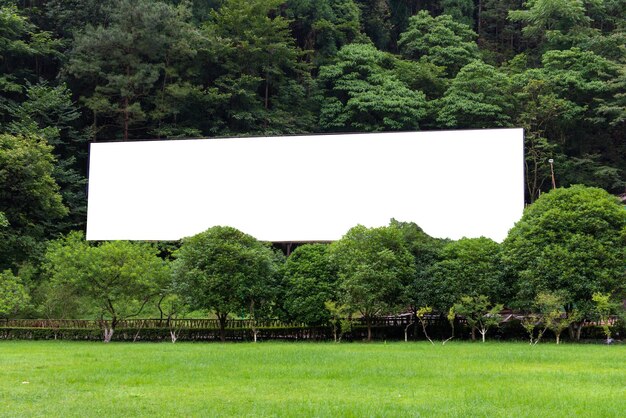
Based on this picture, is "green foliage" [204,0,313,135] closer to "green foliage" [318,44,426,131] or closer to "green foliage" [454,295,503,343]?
"green foliage" [318,44,426,131]

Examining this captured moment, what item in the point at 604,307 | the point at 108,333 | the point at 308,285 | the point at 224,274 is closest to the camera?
the point at 604,307

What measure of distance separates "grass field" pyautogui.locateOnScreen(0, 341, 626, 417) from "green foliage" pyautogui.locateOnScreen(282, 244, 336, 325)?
5.81 metres

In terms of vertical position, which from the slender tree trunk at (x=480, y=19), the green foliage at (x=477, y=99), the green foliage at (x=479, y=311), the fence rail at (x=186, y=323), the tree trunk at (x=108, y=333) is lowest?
the tree trunk at (x=108, y=333)

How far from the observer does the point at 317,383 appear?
45.2 ft

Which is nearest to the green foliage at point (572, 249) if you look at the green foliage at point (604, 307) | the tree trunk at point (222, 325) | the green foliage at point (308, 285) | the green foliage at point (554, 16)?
the green foliage at point (604, 307)

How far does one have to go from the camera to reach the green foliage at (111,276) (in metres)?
27.5

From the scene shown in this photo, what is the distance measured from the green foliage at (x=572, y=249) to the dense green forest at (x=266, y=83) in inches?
673

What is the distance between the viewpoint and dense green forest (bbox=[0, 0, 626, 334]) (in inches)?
1692

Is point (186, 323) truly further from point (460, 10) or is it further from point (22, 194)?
point (460, 10)

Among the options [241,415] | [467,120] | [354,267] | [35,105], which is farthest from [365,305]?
[35,105]

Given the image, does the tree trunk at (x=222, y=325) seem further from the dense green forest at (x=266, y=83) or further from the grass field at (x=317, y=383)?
the dense green forest at (x=266, y=83)

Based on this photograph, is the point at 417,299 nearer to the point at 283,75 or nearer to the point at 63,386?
the point at 63,386

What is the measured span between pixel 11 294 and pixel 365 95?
25675mm

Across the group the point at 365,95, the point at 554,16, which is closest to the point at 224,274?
the point at 365,95
